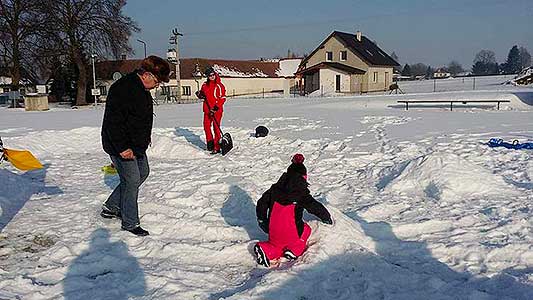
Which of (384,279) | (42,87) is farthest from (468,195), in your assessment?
(42,87)

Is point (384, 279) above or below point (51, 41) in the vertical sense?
below

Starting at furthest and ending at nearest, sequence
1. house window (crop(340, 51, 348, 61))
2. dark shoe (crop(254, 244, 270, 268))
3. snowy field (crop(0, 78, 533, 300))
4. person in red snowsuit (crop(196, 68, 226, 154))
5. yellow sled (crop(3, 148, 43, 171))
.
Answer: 1. house window (crop(340, 51, 348, 61))
2. person in red snowsuit (crop(196, 68, 226, 154))
3. yellow sled (crop(3, 148, 43, 171))
4. dark shoe (crop(254, 244, 270, 268))
5. snowy field (crop(0, 78, 533, 300))

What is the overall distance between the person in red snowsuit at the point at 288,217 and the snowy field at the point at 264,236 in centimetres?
13

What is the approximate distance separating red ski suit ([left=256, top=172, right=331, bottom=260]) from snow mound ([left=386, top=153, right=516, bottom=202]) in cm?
255

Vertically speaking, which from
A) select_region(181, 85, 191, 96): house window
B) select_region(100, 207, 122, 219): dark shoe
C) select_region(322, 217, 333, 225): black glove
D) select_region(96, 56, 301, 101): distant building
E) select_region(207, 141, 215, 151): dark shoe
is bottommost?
select_region(100, 207, 122, 219): dark shoe

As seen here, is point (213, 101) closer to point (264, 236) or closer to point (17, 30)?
point (264, 236)

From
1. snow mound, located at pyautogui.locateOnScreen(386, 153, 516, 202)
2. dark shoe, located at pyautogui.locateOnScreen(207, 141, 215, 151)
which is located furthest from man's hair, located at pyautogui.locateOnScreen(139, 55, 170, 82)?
dark shoe, located at pyautogui.locateOnScreen(207, 141, 215, 151)

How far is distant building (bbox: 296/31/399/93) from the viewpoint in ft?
177

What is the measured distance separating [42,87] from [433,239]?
60.8 meters

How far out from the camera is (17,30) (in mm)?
39656

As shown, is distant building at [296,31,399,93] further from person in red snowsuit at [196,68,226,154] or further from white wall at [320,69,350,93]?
person in red snowsuit at [196,68,226,154]

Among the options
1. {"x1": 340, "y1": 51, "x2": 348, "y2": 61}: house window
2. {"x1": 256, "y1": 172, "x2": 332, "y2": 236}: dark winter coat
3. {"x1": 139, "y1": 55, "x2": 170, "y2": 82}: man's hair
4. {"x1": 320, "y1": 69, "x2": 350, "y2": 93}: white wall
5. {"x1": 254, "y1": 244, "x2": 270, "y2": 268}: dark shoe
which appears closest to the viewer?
{"x1": 254, "y1": 244, "x2": 270, "y2": 268}: dark shoe

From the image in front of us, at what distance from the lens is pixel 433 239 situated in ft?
16.3

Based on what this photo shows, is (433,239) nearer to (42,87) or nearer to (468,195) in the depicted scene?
(468,195)
